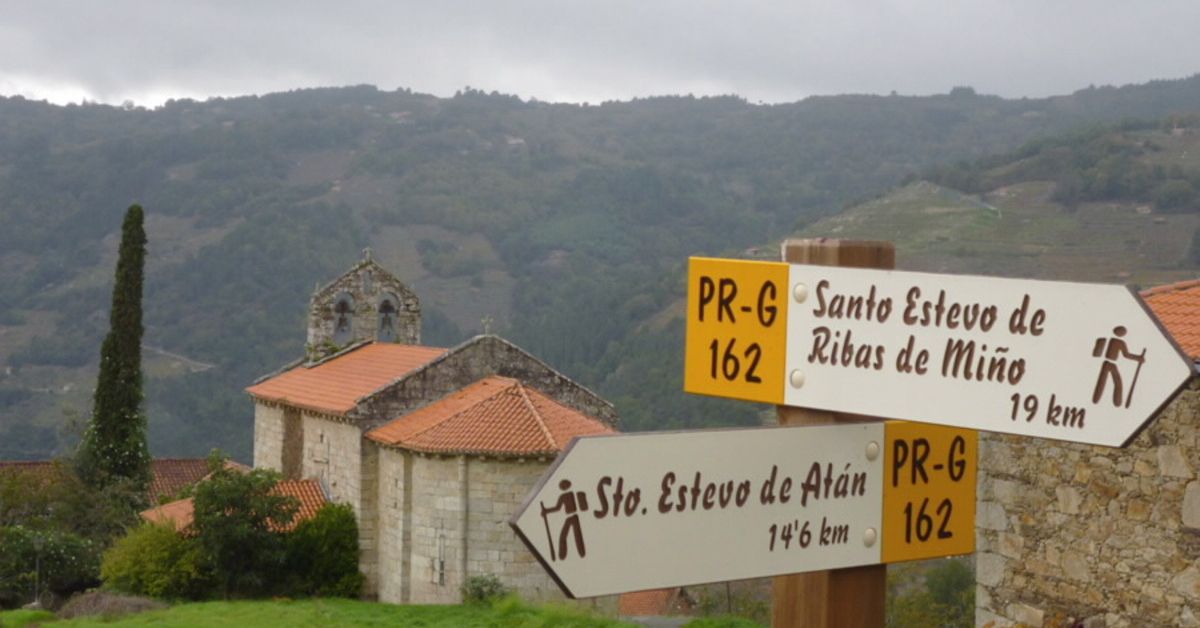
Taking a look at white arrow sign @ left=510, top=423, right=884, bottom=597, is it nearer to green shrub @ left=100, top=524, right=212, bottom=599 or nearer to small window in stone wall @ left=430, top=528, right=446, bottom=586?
small window in stone wall @ left=430, top=528, right=446, bottom=586

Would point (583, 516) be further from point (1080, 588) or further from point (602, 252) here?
point (602, 252)

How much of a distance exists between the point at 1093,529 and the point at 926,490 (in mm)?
4167

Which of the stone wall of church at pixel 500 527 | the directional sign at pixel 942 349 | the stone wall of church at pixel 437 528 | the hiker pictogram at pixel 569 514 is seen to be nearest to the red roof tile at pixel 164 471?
the stone wall of church at pixel 437 528

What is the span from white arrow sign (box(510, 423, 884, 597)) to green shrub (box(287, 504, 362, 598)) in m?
22.7

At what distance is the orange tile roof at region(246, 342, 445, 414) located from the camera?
26.7m

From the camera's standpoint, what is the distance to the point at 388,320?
31.8m

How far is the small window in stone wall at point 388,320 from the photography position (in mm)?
31750

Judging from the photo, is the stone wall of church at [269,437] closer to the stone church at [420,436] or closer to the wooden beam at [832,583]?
the stone church at [420,436]

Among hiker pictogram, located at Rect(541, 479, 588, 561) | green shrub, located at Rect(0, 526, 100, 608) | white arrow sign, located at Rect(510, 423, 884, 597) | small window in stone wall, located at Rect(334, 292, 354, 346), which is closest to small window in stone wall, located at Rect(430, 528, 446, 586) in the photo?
green shrub, located at Rect(0, 526, 100, 608)

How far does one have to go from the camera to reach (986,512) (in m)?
8.12

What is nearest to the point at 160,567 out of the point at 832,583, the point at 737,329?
the point at 737,329

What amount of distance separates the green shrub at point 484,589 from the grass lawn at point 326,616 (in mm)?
300

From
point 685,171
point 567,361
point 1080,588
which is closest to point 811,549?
point 1080,588

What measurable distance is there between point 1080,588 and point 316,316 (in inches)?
996
